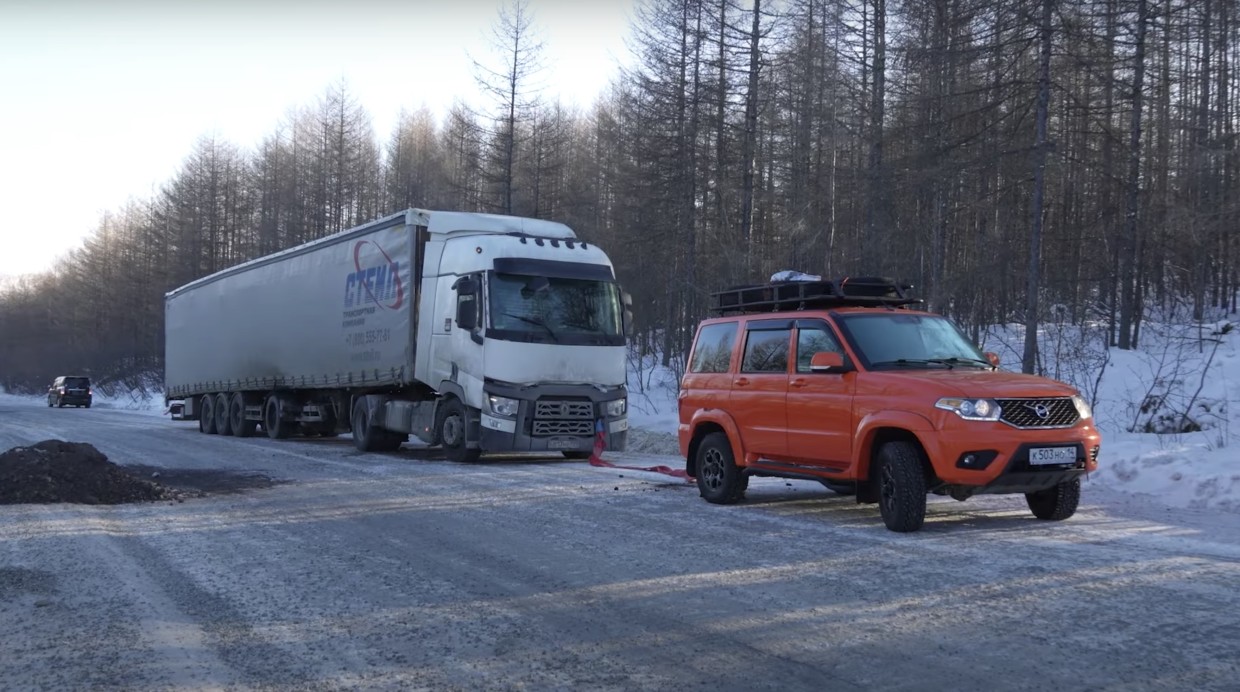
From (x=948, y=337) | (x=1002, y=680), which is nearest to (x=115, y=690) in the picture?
(x=1002, y=680)

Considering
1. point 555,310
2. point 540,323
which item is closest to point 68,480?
point 540,323

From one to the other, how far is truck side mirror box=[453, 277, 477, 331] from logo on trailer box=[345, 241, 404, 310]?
7.31 ft

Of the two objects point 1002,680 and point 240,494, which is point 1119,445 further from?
point 240,494

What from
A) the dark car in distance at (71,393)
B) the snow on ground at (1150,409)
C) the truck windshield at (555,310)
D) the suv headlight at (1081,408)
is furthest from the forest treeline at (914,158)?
the dark car in distance at (71,393)

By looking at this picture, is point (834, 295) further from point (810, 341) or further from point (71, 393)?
point (71, 393)

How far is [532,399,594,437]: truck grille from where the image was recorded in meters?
15.4

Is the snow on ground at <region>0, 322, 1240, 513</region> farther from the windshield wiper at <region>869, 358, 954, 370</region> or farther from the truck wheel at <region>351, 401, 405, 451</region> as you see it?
the truck wheel at <region>351, 401, 405, 451</region>

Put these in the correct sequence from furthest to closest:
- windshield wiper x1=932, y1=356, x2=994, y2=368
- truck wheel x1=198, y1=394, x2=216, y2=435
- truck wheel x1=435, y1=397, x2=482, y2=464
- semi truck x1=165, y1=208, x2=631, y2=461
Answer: truck wheel x1=198, y1=394, x2=216, y2=435 → truck wheel x1=435, y1=397, x2=482, y2=464 → semi truck x1=165, y1=208, x2=631, y2=461 → windshield wiper x1=932, y1=356, x2=994, y2=368

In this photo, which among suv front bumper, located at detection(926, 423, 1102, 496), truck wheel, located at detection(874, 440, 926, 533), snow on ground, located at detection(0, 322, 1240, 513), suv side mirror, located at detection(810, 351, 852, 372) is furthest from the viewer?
snow on ground, located at detection(0, 322, 1240, 513)

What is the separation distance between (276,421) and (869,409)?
57.0 feet

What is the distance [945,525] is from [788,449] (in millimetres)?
1616

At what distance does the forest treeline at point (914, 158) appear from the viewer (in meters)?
18.5

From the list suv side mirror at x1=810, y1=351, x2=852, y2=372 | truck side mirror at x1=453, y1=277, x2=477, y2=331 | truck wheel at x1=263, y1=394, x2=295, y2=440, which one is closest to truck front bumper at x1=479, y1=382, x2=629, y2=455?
truck side mirror at x1=453, y1=277, x2=477, y2=331

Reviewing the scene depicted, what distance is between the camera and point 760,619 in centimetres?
559
